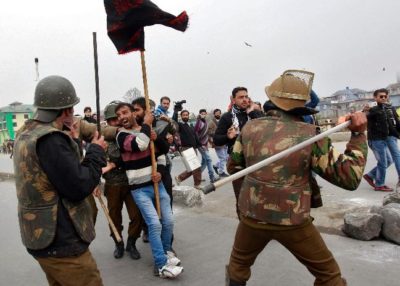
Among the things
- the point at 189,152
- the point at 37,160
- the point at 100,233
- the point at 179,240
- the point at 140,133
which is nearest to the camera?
the point at 37,160

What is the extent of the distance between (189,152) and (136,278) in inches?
94.9

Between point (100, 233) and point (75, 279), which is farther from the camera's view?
point (100, 233)

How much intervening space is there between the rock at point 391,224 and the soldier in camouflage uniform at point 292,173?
1.98 metres

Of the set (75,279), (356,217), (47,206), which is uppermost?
(47,206)

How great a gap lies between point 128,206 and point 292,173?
2.49 metres

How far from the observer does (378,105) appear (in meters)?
6.66

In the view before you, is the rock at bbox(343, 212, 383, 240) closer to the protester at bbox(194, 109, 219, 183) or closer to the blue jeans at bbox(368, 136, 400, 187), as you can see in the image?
the blue jeans at bbox(368, 136, 400, 187)

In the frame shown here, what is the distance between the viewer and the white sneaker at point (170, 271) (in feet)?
11.8

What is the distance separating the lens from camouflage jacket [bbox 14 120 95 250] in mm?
2172

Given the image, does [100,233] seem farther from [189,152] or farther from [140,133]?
[140,133]

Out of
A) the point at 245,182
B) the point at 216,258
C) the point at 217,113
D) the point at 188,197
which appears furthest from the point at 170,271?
the point at 217,113

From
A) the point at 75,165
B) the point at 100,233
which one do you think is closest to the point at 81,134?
the point at 75,165

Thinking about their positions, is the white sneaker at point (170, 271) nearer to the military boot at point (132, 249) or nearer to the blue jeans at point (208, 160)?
the military boot at point (132, 249)

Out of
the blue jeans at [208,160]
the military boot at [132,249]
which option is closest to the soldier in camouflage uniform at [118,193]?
the military boot at [132,249]
